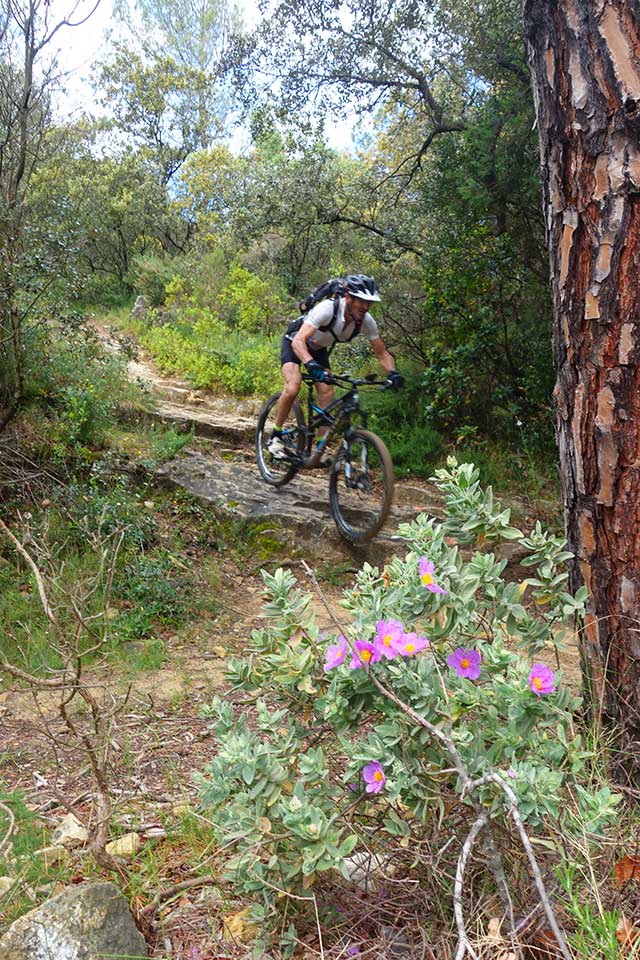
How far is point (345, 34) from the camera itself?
9.29m

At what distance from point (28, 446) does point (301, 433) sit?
2502 mm

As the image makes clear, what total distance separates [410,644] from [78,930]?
37.3 inches

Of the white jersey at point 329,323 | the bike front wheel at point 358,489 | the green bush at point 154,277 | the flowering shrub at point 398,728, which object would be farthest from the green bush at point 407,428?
the green bush at point 154,277

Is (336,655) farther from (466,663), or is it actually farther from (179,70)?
(179,70)

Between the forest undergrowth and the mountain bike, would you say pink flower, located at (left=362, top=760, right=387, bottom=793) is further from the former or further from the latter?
the mountain bike

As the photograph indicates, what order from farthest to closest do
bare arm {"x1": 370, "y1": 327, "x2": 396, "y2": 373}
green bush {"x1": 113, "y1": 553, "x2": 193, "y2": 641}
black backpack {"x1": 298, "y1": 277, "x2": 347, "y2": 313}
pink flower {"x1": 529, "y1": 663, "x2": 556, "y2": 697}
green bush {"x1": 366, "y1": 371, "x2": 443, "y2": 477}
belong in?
green bush {"x1": 366, "y1": 371, "x2": 443, "y2": 477}, bare arm {"x1": 370, "y1": 327, "x2": 396, "y2": 373}, black backpack {"x1": 298, "y1": 277, "x2": 347, "y2": 313}, green bush {"x1": 113, "y1": 553, "x2": 193, "y2": 641}, pink flower {"x1": 529, "y1": 663, "x2": 556, "y2": 697}

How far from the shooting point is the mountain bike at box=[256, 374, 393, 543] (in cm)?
629

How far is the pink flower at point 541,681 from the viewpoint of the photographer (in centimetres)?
164

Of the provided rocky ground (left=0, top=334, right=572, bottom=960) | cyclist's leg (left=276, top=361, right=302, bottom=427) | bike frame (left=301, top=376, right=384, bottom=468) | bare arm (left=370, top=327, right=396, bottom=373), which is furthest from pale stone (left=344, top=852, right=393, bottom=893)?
cyclist's leg (left=276, top=361, right=302, bottom=427)

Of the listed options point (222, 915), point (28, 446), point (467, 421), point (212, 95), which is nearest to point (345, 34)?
point (467, 421)

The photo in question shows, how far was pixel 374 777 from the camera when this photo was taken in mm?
1613

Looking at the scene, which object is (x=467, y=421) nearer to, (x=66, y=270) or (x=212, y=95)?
(x=66, y=270)

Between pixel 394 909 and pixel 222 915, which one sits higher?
pixel 394 909

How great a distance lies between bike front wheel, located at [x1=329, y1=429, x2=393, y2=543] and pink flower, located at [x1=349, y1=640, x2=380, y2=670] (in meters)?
4.31
